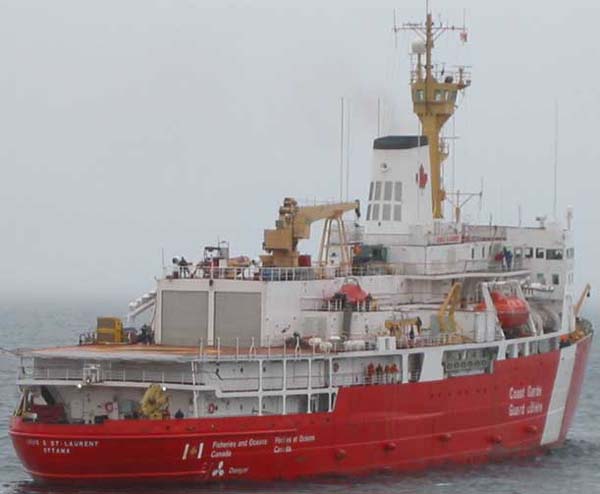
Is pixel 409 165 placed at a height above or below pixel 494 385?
above

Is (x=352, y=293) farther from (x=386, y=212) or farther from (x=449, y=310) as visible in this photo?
(x=386, y=212)

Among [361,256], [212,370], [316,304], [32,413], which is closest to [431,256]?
[361,256]

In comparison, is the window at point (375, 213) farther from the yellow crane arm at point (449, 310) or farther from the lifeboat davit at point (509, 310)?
the lifeboat davit at point (509, 310)

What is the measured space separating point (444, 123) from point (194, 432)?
19.6 meters

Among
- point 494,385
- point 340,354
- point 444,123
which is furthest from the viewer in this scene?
point 444,123

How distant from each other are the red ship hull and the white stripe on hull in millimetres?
67

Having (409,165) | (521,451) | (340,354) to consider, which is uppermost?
(409,165)

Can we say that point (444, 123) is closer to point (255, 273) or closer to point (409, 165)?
point (409, 165)

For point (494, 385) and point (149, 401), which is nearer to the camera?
point (149, 401)

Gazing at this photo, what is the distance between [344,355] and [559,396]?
12205mm

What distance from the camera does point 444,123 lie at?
54.5m

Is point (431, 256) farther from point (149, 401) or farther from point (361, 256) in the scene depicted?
point (149, 401)

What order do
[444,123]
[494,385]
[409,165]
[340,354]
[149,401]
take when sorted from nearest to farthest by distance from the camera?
[149,401] → [340,354] → [494,385] → [409,165] → [444,123]

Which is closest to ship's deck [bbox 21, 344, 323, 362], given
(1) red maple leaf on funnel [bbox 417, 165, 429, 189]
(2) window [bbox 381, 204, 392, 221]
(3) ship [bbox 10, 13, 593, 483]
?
(3) ship [bbox 10, 13, 593, 483]
